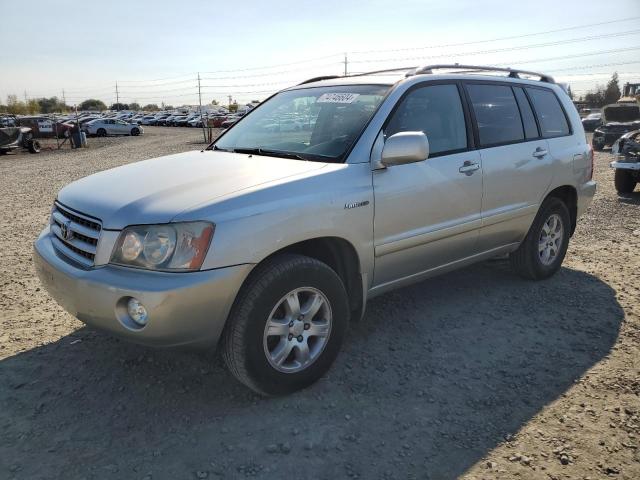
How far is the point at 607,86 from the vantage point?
7406 cm

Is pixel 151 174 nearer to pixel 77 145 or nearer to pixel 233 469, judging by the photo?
pixel 233 469

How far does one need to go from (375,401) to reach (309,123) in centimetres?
197

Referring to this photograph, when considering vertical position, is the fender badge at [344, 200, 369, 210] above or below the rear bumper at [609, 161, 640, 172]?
above

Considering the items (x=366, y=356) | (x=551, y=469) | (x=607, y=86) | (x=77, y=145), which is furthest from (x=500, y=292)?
(x=607, y=86)

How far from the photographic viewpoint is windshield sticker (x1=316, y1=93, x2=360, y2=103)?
147 inches

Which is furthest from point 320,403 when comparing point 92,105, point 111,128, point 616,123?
point 92,105

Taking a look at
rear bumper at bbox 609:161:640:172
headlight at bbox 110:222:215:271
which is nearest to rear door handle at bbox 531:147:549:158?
headlight at bbox 110:222:215:271

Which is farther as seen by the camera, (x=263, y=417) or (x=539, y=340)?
(x=539, y=340)

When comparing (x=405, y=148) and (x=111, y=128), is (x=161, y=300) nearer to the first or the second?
(x=405, y=148)

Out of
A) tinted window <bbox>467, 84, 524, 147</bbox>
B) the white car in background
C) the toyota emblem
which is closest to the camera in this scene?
the toyota emblem

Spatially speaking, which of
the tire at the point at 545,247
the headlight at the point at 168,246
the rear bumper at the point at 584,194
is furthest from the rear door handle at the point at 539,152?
the headlight at the point at 168,246

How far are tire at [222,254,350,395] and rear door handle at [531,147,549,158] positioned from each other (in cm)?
234

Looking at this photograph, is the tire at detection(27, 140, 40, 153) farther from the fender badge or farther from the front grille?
the fender badge

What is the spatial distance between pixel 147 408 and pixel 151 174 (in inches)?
55.5
